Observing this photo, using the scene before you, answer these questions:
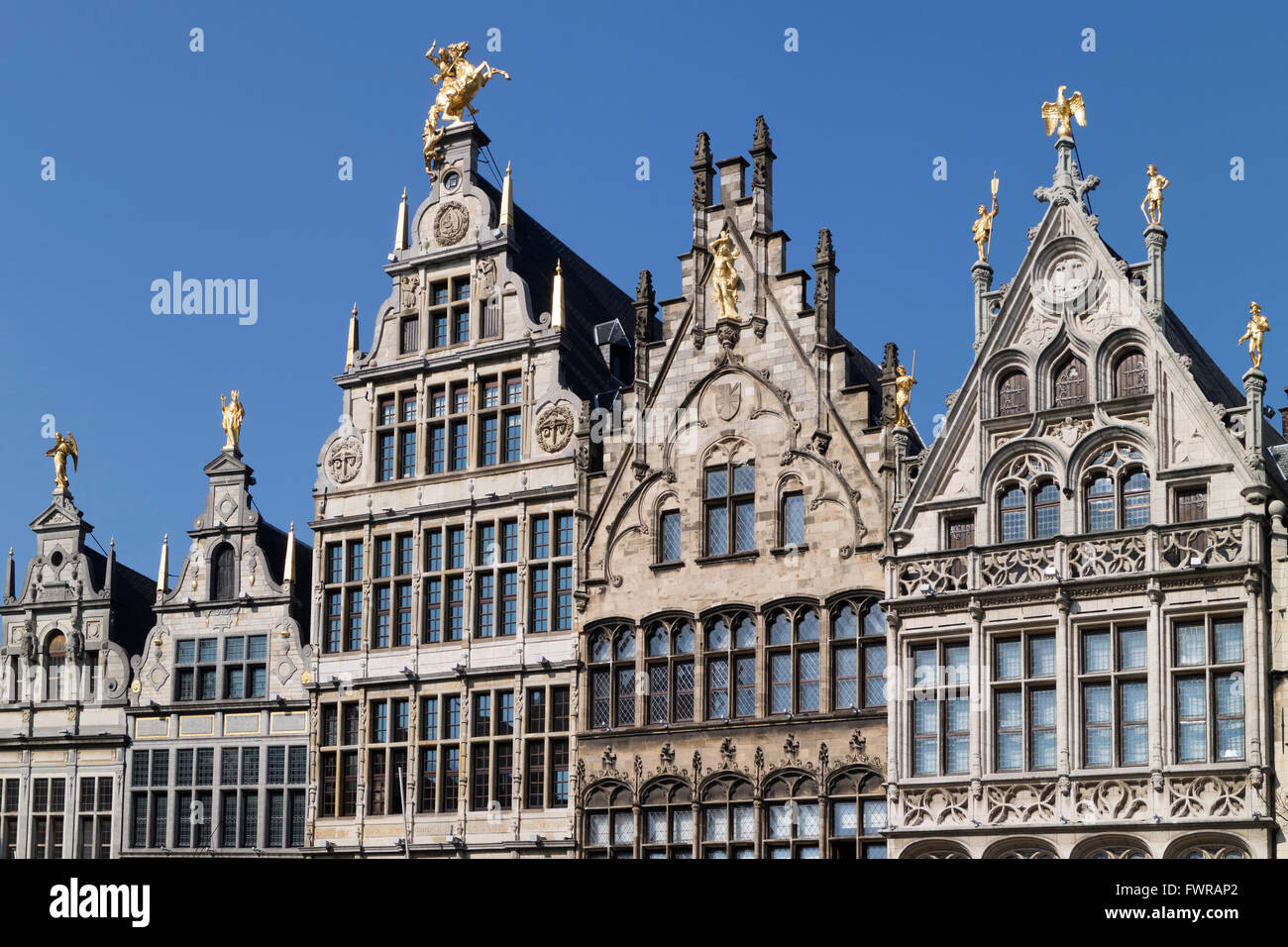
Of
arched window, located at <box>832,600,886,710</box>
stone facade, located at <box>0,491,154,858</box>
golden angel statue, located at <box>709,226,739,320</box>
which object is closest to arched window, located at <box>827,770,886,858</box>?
arched window, located at <box>832,600,886,710</box>

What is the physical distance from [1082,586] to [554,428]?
11.3 metres

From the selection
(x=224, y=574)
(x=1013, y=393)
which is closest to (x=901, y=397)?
(x=1013, y=393)

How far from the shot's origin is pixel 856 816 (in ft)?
112

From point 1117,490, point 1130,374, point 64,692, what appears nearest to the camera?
point 1117,490

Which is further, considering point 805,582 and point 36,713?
point 36,713

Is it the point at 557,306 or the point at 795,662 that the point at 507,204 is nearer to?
the point at 557,306

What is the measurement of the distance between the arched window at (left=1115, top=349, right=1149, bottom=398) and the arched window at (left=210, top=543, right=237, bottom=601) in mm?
19454

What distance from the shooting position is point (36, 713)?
44562 mm

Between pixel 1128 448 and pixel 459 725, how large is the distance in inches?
546

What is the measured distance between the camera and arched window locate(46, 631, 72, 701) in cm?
4444

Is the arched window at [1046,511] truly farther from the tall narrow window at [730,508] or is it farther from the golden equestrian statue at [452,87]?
the golden equestrian statue at [452,87]

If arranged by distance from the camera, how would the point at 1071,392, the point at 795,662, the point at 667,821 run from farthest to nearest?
the point at 667,821
the point at 795,662
the point at 1071,392
